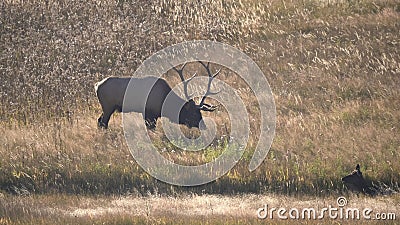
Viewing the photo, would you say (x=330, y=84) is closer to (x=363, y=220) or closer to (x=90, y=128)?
(x=90, y=128)

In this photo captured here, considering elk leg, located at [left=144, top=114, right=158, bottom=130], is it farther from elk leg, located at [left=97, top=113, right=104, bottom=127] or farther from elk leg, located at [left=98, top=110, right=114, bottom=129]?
elk leg, located at [left=97, top=113, right=104, bottom=127]

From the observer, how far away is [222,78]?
20.7 m

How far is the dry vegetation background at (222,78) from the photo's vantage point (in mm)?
13047

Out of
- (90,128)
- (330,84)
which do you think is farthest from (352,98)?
(90,128)

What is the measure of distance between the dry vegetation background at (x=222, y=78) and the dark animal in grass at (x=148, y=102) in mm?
483

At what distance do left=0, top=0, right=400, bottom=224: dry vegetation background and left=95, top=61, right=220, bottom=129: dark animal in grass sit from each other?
1.58ft

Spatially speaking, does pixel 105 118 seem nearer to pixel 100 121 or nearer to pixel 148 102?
pixel 100 121

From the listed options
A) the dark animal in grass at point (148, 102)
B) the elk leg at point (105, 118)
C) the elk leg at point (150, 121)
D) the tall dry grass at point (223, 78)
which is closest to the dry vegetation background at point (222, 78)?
the tall dry grass at point (223, 78)

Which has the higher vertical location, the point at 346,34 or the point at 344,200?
the point at 346,34

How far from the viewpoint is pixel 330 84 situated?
19500 mm

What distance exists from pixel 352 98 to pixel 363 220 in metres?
7.94

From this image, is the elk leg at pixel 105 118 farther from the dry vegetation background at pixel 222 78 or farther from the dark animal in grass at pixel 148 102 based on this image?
the dry vegetation background at pixel 222 78

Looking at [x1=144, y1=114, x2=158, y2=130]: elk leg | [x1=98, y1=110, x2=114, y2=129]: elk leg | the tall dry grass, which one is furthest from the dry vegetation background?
[x1=144, y1=114, x2=158, y2=130]: elk leg
